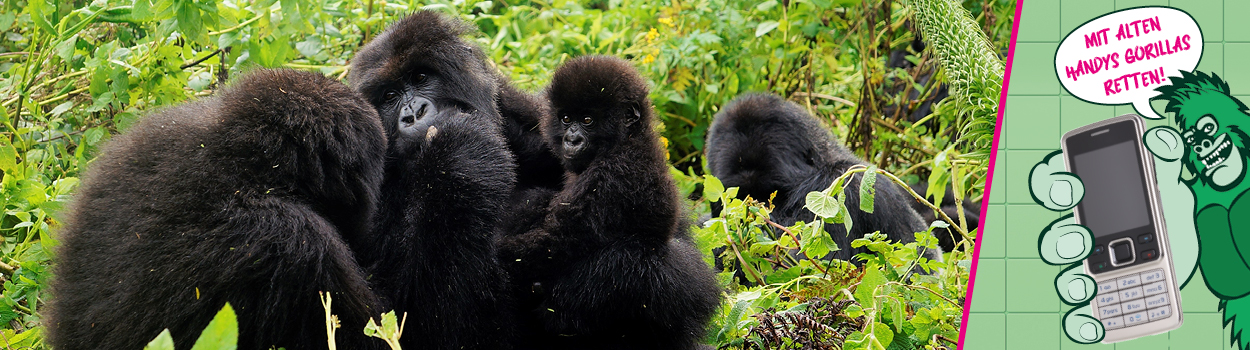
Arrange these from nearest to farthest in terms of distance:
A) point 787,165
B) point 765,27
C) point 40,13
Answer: point 40,13
point 787,165
point 765,27

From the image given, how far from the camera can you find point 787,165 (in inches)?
167

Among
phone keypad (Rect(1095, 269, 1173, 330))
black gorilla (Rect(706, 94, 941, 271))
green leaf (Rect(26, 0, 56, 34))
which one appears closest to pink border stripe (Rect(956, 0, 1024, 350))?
phone keypad (Rect(1095, 269, 1173, 330))

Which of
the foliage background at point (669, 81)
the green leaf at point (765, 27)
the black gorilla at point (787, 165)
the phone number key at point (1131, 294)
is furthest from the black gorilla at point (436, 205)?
the green leaf at point (765, 27)

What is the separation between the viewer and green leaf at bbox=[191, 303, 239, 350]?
137cm

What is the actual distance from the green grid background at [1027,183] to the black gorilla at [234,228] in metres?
1.22

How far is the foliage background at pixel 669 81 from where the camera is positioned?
249cm

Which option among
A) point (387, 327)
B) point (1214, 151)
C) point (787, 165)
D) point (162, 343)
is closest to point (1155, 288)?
point (1214, 151)

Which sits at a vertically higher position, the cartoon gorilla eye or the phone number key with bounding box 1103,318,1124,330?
the cartoon gorilla eye

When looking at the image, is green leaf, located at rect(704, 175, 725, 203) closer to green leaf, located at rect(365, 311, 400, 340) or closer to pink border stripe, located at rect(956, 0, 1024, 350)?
pink border stripe, located at rect(956, 0, 1024, 350)

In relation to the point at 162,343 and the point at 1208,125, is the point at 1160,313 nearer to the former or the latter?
the point at 1208,125

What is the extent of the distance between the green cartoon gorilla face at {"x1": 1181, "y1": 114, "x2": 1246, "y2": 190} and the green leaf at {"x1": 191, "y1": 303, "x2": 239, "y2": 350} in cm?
166

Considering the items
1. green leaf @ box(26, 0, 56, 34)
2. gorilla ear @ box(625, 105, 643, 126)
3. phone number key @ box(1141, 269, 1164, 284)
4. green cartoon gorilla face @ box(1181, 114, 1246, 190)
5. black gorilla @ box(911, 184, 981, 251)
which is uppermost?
green cartoon gorilla face @ box(1181, 114, 1246, 190)

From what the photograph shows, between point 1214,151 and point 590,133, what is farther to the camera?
point 590,133

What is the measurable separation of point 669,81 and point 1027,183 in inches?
142
